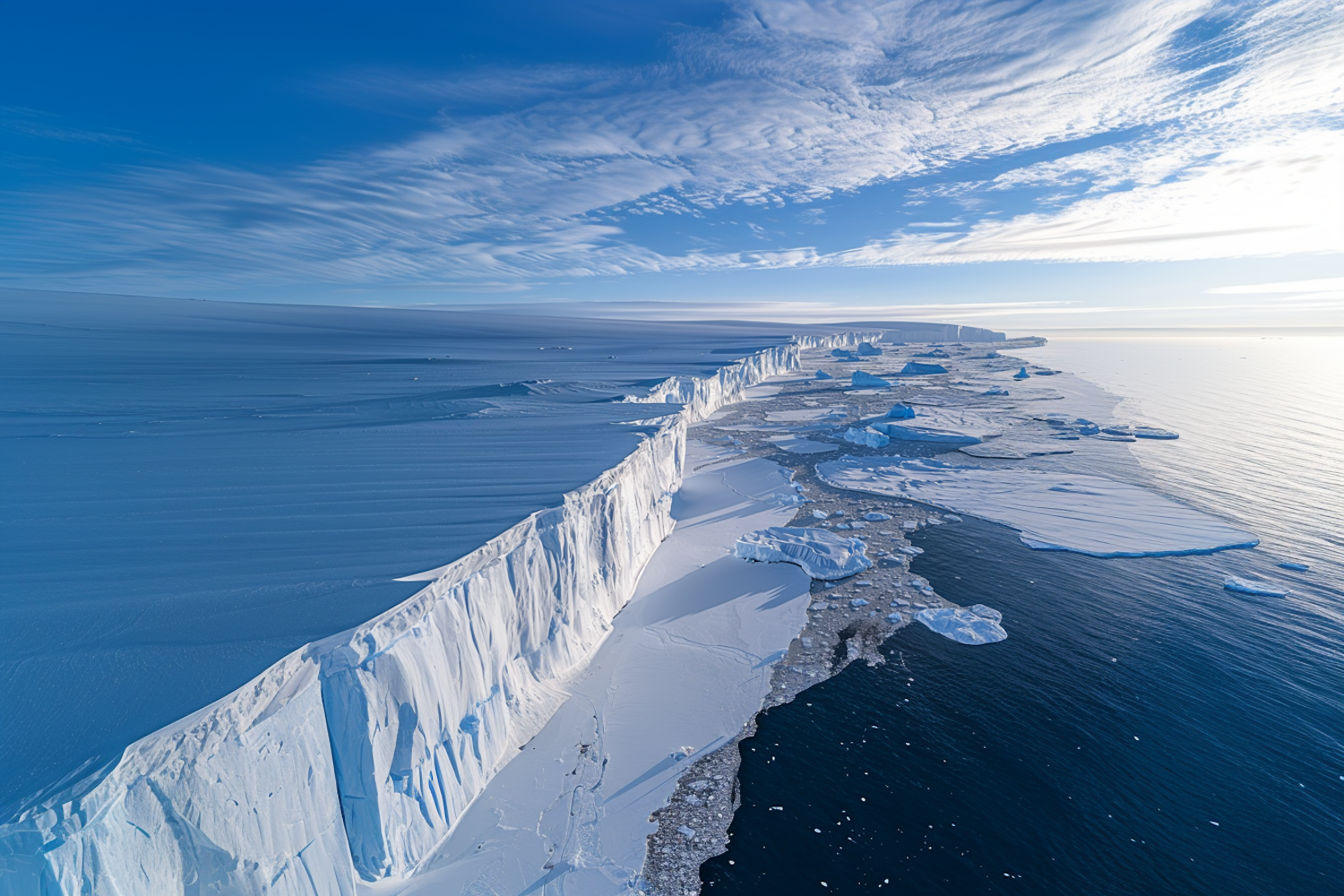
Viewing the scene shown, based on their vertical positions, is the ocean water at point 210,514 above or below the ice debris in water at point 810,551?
above

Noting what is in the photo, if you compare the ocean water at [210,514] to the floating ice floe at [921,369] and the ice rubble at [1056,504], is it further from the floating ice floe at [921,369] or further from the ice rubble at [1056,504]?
the floating ice floe at [921,369]

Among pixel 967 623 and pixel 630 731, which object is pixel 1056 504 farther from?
pixel 630 731

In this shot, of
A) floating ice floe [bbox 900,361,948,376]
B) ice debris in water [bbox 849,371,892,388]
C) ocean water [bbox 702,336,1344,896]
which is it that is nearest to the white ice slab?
ocean water [bbox 702,336,1344,896]

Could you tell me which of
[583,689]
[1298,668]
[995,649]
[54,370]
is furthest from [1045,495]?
[54,370]

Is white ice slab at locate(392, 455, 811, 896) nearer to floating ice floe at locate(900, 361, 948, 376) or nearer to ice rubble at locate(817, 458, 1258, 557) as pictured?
ice rubble at locate(817, 458, 1258, 557)

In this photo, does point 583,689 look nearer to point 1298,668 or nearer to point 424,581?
point 424,581

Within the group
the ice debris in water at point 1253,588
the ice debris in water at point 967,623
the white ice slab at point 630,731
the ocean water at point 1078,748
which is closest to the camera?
the white ice slab at point 630,731

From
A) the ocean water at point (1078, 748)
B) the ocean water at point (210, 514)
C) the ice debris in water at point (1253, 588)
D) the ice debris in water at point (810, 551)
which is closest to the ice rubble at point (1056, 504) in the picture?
the ocean water at point (1078, 748)
